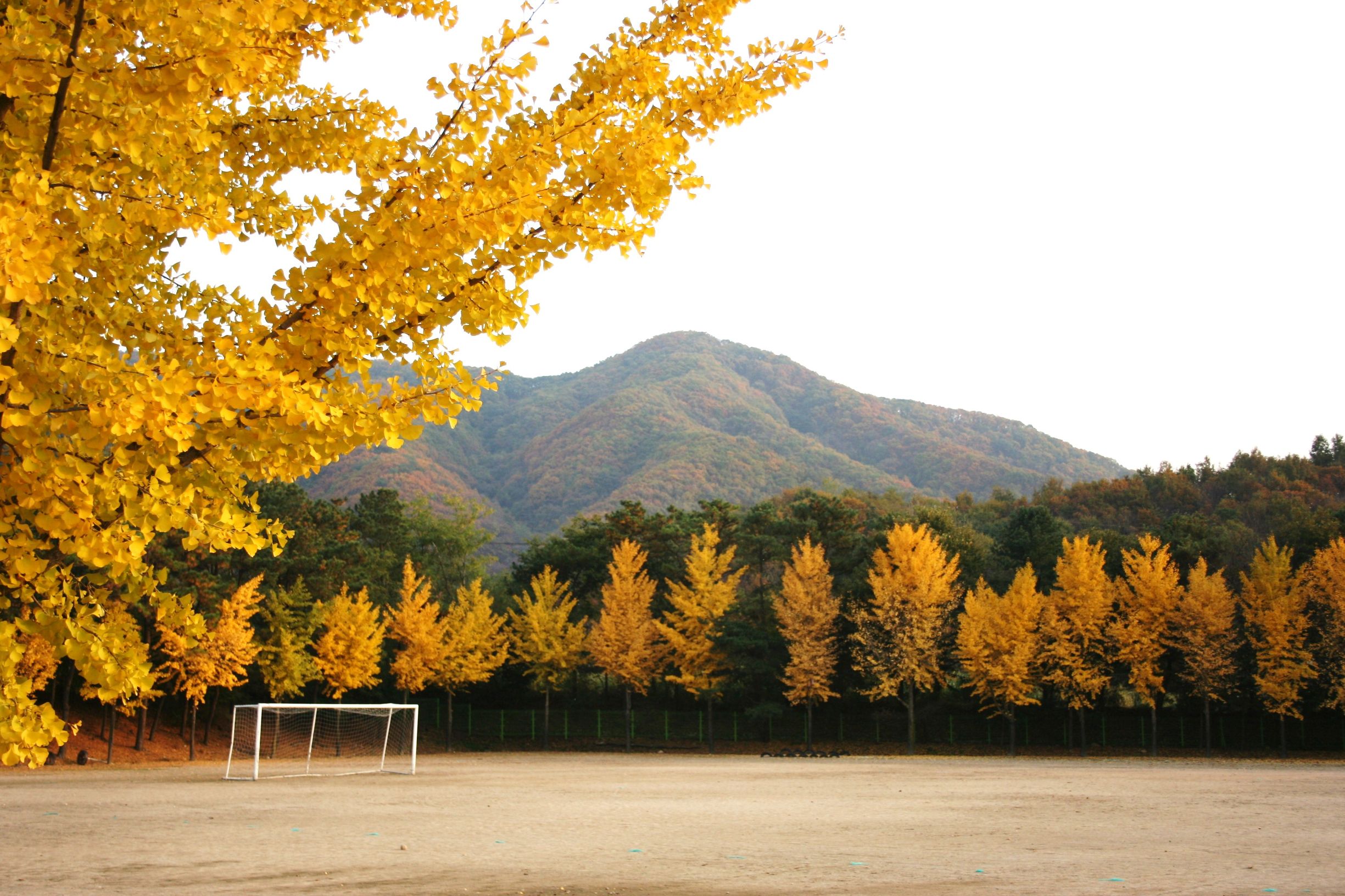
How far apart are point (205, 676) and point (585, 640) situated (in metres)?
18.1

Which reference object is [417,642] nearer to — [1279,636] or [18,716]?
[1279,636]

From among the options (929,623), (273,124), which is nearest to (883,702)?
(929,623)

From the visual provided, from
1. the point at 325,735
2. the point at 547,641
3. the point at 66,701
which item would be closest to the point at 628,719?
the point at 547,641

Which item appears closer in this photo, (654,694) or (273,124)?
(273,124)

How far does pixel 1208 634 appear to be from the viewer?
39.7 metres

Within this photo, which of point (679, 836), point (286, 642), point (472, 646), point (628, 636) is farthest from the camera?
point (472, 646)

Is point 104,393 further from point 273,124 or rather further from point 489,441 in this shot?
point 489,441

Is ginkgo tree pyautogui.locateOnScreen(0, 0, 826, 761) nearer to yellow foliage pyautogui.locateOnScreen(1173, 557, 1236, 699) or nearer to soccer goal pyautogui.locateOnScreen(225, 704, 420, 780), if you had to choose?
soccer goal pyautogui.locateOnScreen(225, 704, 420, 780)

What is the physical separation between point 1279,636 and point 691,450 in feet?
235

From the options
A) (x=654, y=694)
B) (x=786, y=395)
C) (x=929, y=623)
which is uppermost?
(x=786, y=395)

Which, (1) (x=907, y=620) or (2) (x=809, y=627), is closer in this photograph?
(1) (x=907, y=620)

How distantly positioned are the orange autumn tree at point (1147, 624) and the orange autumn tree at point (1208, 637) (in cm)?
60

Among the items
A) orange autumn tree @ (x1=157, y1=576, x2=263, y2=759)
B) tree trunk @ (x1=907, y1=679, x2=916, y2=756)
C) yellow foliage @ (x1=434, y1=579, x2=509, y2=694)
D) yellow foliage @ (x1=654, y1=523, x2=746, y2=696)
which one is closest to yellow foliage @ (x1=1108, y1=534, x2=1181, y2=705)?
tree trunk @ (x1=907, y1=679, x2=916, y2=756)

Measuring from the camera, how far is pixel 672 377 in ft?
480
